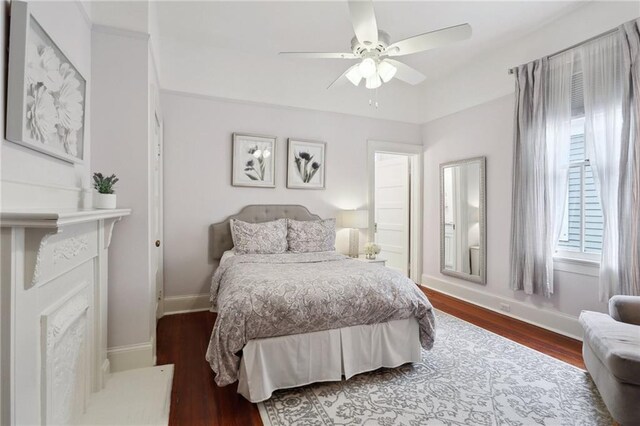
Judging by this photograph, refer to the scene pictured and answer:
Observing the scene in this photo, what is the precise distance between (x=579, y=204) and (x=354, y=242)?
251cm

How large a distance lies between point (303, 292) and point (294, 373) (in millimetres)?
544

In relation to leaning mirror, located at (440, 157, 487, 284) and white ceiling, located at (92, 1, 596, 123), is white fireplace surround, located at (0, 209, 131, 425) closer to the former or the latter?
white ceiling, located at (92, 1, 596, 123)

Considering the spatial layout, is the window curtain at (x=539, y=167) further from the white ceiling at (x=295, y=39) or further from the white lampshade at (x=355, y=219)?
the white lampshade at (x=355, y=219)

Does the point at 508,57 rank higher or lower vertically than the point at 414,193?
higher

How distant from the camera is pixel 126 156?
7.66 ft

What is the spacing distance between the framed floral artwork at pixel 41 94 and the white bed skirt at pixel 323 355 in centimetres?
156

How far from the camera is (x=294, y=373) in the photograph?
206 centimetres

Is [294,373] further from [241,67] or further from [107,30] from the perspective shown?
[241,67]

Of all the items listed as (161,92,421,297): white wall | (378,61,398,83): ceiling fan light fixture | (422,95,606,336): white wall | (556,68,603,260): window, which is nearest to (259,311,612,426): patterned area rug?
(422,95,606,336): white wall

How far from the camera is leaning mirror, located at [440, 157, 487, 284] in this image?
13.1ft

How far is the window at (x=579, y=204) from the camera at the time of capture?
9.68 ft

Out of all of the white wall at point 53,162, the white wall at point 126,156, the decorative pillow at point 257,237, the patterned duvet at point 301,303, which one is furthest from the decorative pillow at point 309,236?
the white wall at point 53,162

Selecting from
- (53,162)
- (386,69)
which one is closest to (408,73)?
(386,69)

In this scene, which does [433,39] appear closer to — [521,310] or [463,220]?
[463,220]
